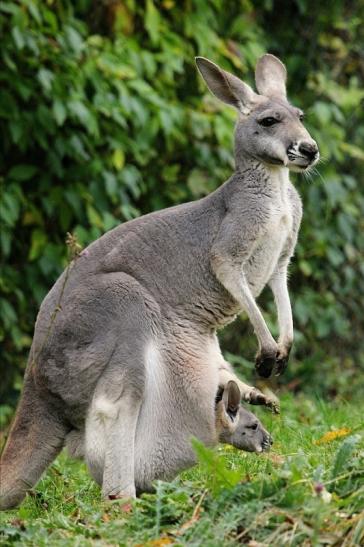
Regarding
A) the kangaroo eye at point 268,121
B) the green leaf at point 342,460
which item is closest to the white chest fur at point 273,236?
the kangaroo eye at point 268,121

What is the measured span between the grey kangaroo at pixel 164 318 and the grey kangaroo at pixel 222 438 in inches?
1.0

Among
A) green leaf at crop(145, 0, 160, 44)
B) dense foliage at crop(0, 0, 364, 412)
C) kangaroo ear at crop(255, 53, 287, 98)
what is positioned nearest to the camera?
kangaroo ear at crop(255, 53, 287, 98)

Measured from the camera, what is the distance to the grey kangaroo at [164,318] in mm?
5320

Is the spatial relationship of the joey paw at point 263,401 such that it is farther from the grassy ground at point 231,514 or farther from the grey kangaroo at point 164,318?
the grassy ground at point 231,514

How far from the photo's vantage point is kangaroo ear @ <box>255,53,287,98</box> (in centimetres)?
640

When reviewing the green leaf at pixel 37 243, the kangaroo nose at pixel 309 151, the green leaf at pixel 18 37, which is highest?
the green leaf at pixel 18 37

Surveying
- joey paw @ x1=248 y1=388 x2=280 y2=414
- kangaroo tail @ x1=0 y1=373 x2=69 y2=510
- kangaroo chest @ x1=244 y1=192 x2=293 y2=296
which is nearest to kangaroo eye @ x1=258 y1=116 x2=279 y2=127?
kangaroo chest @ x1=244 y1=192 x2=293 y2=296

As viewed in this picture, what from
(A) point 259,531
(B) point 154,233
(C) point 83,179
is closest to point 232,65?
(C) point 83,179

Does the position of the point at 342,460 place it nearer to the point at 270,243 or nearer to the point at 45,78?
the point at 270,243

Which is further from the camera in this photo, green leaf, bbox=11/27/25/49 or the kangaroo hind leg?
green leaf, bbox=11/27/25/49

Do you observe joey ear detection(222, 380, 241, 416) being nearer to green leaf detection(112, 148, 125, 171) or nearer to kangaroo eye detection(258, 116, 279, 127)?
kangaroo eye detection(258, 116, 279, 127)

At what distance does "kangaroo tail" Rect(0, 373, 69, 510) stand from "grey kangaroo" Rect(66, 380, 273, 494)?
11 centimetres

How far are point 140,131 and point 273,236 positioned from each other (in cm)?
360

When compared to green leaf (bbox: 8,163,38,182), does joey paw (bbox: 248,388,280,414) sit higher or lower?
lower
